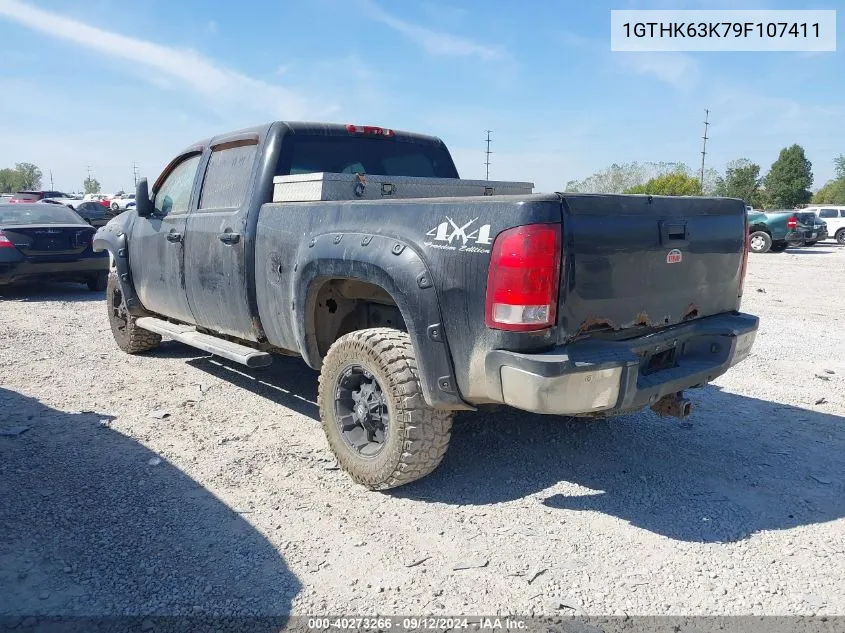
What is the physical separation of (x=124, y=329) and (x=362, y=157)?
3.23m

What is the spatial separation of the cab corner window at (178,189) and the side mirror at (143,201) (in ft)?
0.20

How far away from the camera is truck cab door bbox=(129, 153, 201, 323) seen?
525 cm

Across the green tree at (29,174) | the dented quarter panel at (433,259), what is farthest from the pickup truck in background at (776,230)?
the green tree at (29,174)

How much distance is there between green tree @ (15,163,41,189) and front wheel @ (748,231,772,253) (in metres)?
109

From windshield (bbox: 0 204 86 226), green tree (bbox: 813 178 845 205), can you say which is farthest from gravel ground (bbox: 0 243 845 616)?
green tree (bbox: 813 178 845 205)

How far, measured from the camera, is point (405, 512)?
3418 millimetres

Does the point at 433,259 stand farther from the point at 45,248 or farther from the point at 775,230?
the point at 775,230

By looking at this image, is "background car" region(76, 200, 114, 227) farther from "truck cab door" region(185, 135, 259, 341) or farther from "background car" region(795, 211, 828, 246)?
"background car" region(795, 211, 828, 246)

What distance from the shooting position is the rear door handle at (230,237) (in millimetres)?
4379

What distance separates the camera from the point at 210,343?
4.79 meters

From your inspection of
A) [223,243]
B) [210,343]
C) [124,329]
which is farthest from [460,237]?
[124,329]

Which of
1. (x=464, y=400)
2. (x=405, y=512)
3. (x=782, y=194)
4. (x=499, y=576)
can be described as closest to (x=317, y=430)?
(x=405, y=512)

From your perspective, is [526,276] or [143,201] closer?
[526,276]

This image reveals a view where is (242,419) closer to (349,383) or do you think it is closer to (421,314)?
(349,383)
